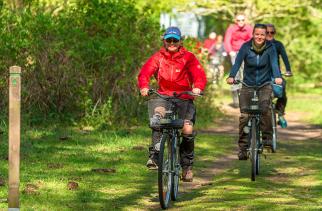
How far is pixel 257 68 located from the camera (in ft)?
43.5

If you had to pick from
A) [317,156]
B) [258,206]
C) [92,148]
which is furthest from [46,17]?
[258,206]

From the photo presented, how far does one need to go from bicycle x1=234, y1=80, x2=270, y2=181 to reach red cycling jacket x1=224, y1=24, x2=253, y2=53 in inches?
318

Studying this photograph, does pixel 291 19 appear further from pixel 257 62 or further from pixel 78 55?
pixel 257 62

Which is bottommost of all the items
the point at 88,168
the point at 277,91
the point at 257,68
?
the point at 88,168

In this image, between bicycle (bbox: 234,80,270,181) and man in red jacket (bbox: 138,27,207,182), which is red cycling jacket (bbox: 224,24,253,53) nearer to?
bicycle (bbox: 234,80,270,181)

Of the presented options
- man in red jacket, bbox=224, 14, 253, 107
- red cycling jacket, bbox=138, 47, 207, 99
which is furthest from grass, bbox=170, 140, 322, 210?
man in red jacket, bbox=224, 14, 253, 107

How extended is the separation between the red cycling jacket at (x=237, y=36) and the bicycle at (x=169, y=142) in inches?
412

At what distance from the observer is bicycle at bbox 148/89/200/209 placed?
10195mm

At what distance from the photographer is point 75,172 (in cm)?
1225

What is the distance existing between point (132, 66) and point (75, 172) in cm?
585

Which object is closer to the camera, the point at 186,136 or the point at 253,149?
the point at 186,136

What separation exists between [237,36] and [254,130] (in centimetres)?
872

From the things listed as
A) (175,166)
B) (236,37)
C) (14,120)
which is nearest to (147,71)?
(175,166)

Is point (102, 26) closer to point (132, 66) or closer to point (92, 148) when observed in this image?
point (132, 66)
